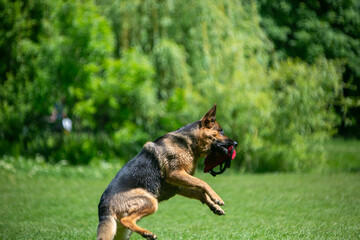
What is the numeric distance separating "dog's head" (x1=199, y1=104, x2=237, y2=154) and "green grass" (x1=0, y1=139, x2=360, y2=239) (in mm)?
1351

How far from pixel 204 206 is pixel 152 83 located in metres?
6.55

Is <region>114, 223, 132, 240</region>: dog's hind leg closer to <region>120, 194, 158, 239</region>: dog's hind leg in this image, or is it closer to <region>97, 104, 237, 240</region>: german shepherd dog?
<region>97, 104, 237, 240</region>: german shepherd dog

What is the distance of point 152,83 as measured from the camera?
48.0ft

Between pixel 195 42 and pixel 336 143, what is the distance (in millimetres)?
12638

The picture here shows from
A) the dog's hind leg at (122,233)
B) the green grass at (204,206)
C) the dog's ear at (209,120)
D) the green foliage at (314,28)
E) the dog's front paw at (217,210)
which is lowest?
the green grass at (204,206)

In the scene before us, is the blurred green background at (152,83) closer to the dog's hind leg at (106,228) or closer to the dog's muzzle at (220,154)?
the dog's muzzle at (220,154)

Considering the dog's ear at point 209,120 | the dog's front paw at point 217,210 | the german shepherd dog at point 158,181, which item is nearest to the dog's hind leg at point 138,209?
the german shepherd dog at point 158,181

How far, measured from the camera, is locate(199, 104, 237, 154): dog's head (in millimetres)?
5395

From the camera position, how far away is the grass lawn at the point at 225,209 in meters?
6.21

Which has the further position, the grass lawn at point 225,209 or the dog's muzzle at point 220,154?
the grass lawn at point 225,209

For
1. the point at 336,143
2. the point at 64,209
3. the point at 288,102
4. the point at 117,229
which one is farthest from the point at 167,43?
the point at 336,143

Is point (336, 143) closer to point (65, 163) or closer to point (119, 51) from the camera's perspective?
point (119, 51)

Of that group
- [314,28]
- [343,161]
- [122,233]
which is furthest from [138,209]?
[314,28]

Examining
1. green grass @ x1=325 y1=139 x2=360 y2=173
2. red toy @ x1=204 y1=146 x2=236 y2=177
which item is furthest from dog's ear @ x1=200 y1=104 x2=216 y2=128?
green grass @ x1=325 y1=139 x2=360 y2=173
